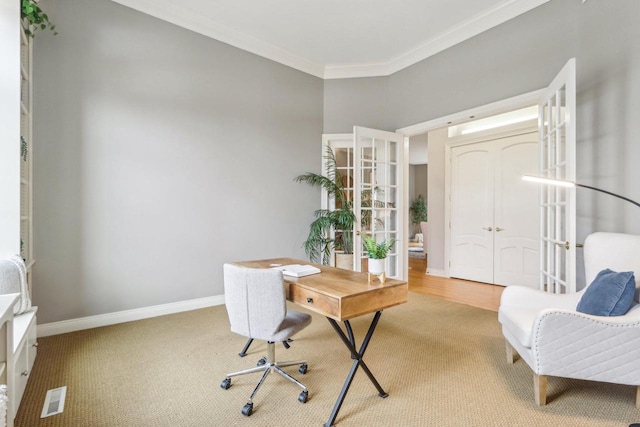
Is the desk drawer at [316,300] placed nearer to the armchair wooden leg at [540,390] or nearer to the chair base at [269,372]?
the chair base at [269,372]

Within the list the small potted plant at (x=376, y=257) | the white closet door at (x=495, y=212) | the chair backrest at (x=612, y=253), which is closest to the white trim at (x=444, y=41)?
the white closet door at (x=495, y=212)

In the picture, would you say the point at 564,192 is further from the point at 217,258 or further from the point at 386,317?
the point at 217,258

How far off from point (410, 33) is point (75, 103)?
11.7ft

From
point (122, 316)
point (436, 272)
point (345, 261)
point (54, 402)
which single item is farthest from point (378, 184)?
point (54, 402)

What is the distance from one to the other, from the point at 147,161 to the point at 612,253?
3926mm

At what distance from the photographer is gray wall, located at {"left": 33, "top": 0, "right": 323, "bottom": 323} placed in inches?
115

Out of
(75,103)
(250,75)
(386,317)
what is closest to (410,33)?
(250,75)

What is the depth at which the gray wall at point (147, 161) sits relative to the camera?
292 cm

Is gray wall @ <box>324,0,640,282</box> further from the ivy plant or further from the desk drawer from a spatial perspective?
the ivy plant

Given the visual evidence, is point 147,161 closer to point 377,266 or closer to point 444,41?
point 377,266

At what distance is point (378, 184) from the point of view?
15.0ft

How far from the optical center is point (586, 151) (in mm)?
2877

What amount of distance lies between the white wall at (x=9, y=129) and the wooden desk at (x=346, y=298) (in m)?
1.89

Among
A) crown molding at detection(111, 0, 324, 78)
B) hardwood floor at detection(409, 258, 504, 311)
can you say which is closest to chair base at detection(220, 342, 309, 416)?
hardwood floor at detection(409, 258, 504, 311)
